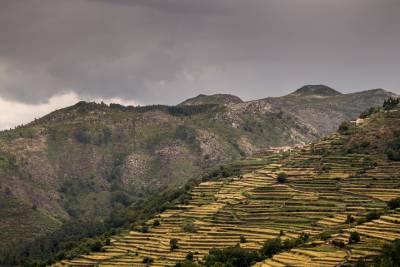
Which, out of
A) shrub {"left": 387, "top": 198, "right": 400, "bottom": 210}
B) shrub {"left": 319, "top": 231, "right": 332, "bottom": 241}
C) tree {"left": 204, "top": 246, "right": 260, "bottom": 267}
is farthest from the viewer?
shrub {"left": 387, "top": 198, "right": 400, "bottom": 210}

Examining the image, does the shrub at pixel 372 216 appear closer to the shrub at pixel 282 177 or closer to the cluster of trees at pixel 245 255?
the cluster of trees at pixel 245 255

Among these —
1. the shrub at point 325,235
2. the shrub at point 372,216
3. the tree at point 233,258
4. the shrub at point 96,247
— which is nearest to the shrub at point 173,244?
the tree at point 233,258

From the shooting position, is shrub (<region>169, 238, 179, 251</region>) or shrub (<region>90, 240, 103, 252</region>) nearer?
shrub (<region>169, 238, 179, 251</region>)

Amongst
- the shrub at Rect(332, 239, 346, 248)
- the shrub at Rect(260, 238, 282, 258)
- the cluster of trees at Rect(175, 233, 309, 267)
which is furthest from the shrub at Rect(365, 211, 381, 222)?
the shrub at Rect(260, 238, 282, 258)

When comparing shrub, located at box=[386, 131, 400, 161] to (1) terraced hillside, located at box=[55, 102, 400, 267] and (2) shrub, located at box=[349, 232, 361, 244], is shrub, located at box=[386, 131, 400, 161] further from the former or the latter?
(2) shrub, located at box=[349, 232, 361, 244]

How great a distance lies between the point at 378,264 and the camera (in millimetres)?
103000

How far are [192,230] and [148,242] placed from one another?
439 inches

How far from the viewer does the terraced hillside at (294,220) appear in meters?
123

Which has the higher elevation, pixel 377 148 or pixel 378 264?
pixel 377 148

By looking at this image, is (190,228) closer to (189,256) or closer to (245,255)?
(189,256)

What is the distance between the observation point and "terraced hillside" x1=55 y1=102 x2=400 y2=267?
12269 cm

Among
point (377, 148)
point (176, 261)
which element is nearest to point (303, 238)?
point (176, 261)

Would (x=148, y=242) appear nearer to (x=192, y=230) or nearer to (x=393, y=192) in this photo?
(x=192, y=230)

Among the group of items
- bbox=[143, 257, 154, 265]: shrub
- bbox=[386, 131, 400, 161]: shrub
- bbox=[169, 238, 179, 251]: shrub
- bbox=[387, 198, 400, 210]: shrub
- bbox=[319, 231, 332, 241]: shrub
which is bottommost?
bbox=[143, 257, 154, 265]: shrub
